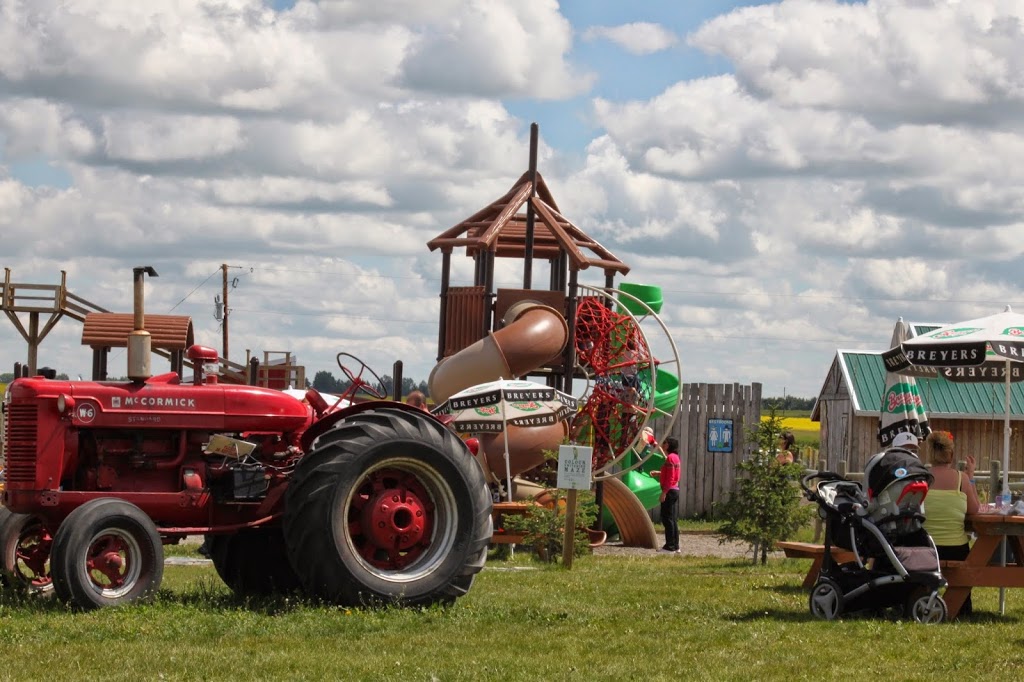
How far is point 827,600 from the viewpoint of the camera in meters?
10.3

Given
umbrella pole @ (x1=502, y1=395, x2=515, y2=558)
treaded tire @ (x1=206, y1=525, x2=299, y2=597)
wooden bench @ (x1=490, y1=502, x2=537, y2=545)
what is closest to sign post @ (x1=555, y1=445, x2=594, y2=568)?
wooden bench @ (x1=490, y1=502, x2=537, y2=545)

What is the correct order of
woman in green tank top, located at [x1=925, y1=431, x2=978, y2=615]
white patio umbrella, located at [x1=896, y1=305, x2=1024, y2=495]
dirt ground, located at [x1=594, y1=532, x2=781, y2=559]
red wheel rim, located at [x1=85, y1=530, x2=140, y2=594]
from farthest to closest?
1. dirt ground, located at [x1=594, y1=532, x2=781, y2=559]
2. white patio umbrella, located at [x1=896, y1=305, x2=1024, y2=495]
3. woman in green tank top, located at [x1=925, y1=431, x2=978, y2=615]
4. red wheel rim, located at [x1=85, y1=530, x2=140, y2=594]

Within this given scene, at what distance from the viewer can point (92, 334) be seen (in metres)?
32.1

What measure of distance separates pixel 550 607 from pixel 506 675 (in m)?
2.69

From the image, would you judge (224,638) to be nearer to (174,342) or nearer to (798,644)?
(798,644)

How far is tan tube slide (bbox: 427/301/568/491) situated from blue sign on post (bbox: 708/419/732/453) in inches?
274

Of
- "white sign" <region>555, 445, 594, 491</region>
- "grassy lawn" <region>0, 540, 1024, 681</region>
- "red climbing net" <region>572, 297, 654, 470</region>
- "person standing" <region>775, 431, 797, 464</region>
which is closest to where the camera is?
"grassy lawn" <region>0, 540, 1024, 681</region>

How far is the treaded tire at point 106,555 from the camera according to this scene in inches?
372

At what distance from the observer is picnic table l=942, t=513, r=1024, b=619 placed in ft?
35.0

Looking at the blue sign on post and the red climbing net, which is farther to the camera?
the blue sign on post

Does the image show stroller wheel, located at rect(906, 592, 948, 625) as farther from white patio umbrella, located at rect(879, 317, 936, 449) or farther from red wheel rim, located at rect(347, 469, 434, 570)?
white patio umbrella, located at rect(879, 317, 936, 449)

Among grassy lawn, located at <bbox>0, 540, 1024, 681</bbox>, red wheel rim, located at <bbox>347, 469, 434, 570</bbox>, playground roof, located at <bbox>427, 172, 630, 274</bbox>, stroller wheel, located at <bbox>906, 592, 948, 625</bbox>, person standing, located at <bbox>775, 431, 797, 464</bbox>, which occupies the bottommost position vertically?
grassy lawn, located at <bbox>0, 540, 1024, 681</bbox>

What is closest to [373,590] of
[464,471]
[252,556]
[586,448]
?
[464,471]

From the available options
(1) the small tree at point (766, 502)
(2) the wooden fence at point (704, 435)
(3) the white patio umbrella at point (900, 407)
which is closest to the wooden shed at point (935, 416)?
(2) the wooden fence at point (704, 435)
